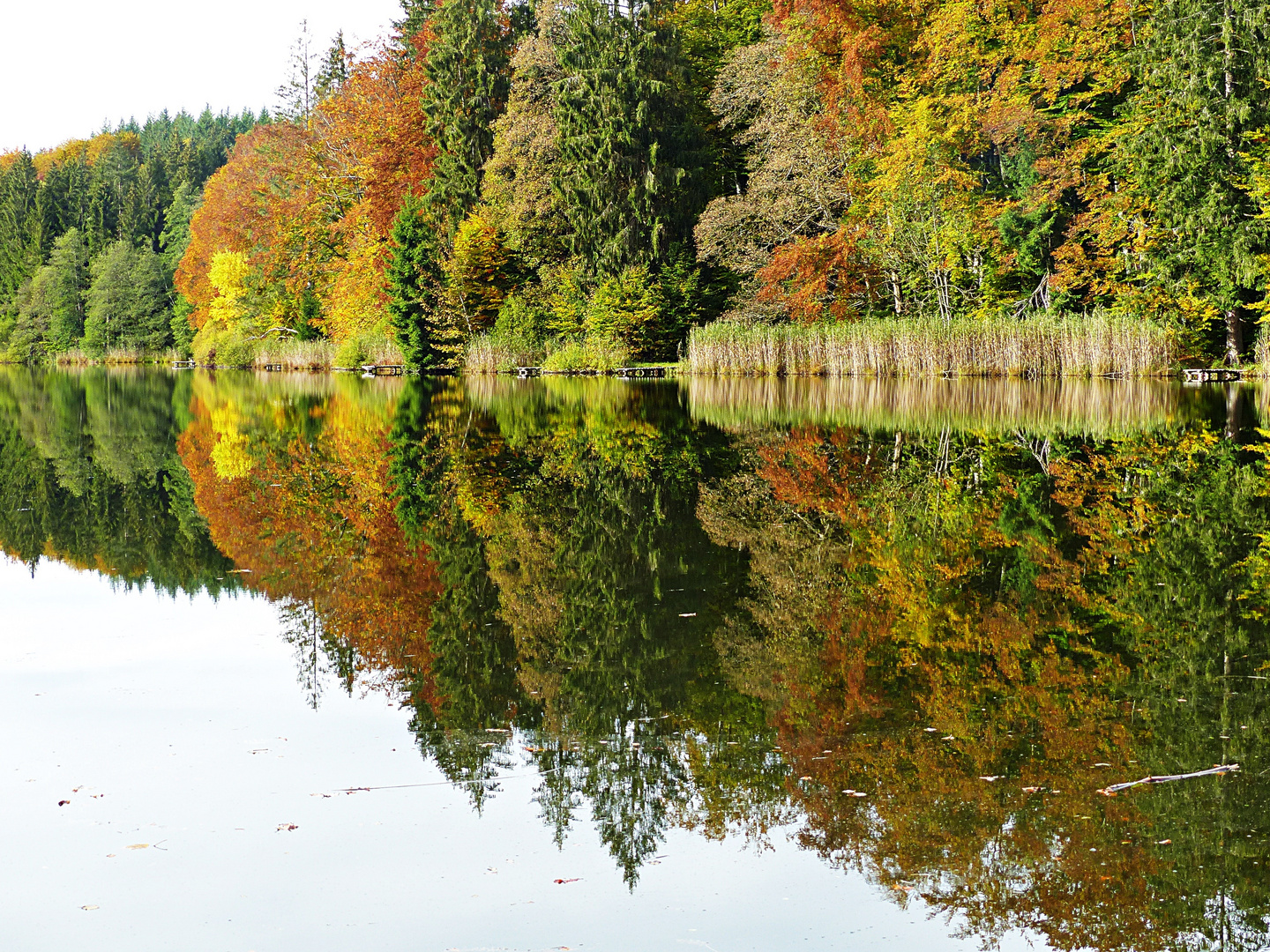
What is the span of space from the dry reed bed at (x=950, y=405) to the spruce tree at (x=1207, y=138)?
9.70 feet

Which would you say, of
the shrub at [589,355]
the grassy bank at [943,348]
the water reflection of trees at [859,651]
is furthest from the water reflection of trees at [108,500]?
the shrub at [589,355]

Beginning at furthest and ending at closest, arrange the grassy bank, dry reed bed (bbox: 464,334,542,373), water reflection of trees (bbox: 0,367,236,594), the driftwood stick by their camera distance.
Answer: dry reed bed (bbox: 464,334,542,373), the grassy bank, water reflection of trees (bbox: 0,367,236,594), the driftwood stick

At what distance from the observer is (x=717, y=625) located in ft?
19.4

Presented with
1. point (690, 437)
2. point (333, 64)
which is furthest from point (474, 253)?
point (690, 437)

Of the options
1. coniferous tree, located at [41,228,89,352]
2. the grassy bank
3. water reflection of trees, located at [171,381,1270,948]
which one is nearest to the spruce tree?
the grassy bank

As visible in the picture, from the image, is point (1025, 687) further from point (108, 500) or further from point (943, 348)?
point (943, 348)

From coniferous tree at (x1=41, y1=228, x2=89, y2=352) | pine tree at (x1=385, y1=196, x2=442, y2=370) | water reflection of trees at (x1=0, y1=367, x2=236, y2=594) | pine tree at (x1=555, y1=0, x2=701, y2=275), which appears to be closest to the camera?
water reflection of trees at (x1=0, y1=367, x2=236, y2=594)

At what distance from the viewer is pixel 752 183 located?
34.3m

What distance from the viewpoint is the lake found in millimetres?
3158

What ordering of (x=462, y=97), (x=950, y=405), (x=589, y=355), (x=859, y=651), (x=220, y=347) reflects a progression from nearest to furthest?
(x=859, y=651) → (x=950, y=405) → (x=589, y=355) → (x=462, y=97) → (x=220, y=347)

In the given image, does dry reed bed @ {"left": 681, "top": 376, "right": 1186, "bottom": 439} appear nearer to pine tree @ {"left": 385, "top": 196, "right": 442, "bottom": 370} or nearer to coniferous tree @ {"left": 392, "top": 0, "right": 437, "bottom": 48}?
pine tree @ {"left": 385, "top": 196, "right": 442, "bottom": 370}

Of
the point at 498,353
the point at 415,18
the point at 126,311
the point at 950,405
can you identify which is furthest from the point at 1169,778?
the point at 126,311

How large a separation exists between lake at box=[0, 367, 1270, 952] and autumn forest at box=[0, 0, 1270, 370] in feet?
58.6

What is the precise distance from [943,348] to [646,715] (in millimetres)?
25042
